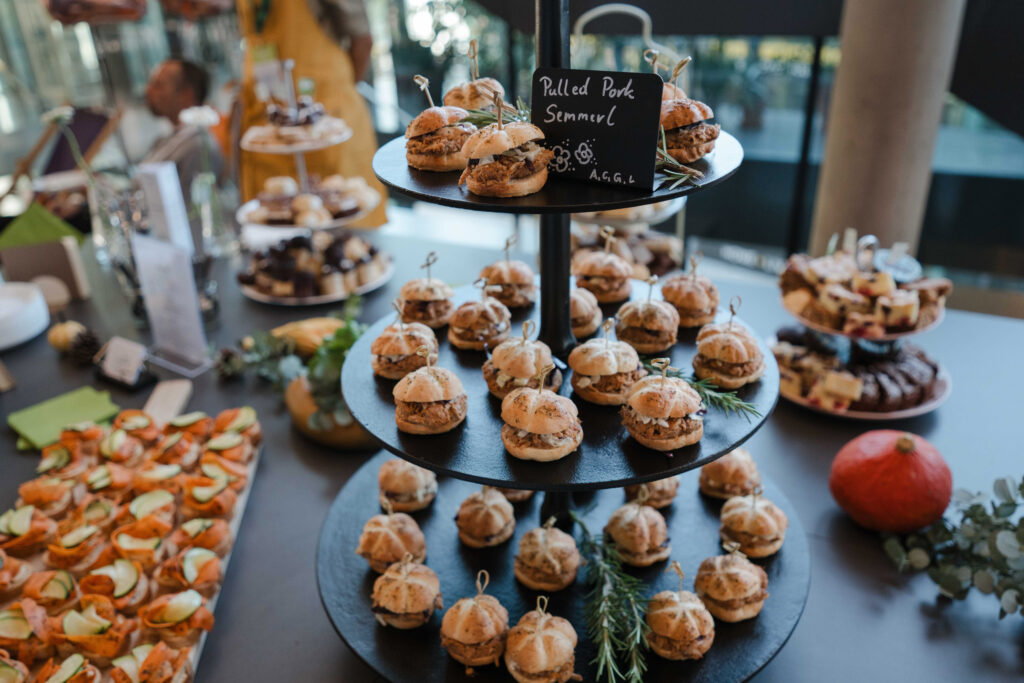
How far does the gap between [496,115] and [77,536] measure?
148 cm

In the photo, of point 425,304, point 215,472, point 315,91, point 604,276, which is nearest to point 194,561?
point 215,472

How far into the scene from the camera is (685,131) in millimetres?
1411

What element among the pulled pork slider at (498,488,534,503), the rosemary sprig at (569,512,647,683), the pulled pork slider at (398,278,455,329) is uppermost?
the pulled pork slider at (398,278,455,329)

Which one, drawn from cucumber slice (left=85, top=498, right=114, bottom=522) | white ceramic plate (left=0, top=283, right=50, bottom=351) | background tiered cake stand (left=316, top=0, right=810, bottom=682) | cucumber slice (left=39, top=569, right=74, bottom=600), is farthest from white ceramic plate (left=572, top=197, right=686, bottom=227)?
white ceramic plate (left=0, top=283, right=50, bottom=351)

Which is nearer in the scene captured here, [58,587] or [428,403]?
[428,403]

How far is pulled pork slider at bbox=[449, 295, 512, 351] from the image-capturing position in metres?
1.69

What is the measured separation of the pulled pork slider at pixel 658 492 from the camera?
1.86 meters

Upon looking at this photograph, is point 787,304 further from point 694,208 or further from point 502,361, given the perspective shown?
point 694,208

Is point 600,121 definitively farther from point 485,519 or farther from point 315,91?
point 315,91

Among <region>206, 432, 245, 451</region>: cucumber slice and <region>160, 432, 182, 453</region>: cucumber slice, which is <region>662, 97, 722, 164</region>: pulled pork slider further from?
<region>160, 432, 182, 453</region>: cucumber slice

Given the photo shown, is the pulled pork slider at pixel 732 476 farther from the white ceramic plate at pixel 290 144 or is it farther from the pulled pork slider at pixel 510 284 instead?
the white ceramic plate at pixel 290 144

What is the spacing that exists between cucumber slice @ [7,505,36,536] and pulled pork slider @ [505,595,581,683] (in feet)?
4.41

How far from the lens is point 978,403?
8.09 ft

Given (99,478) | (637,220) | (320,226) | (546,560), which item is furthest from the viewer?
(320,226)
